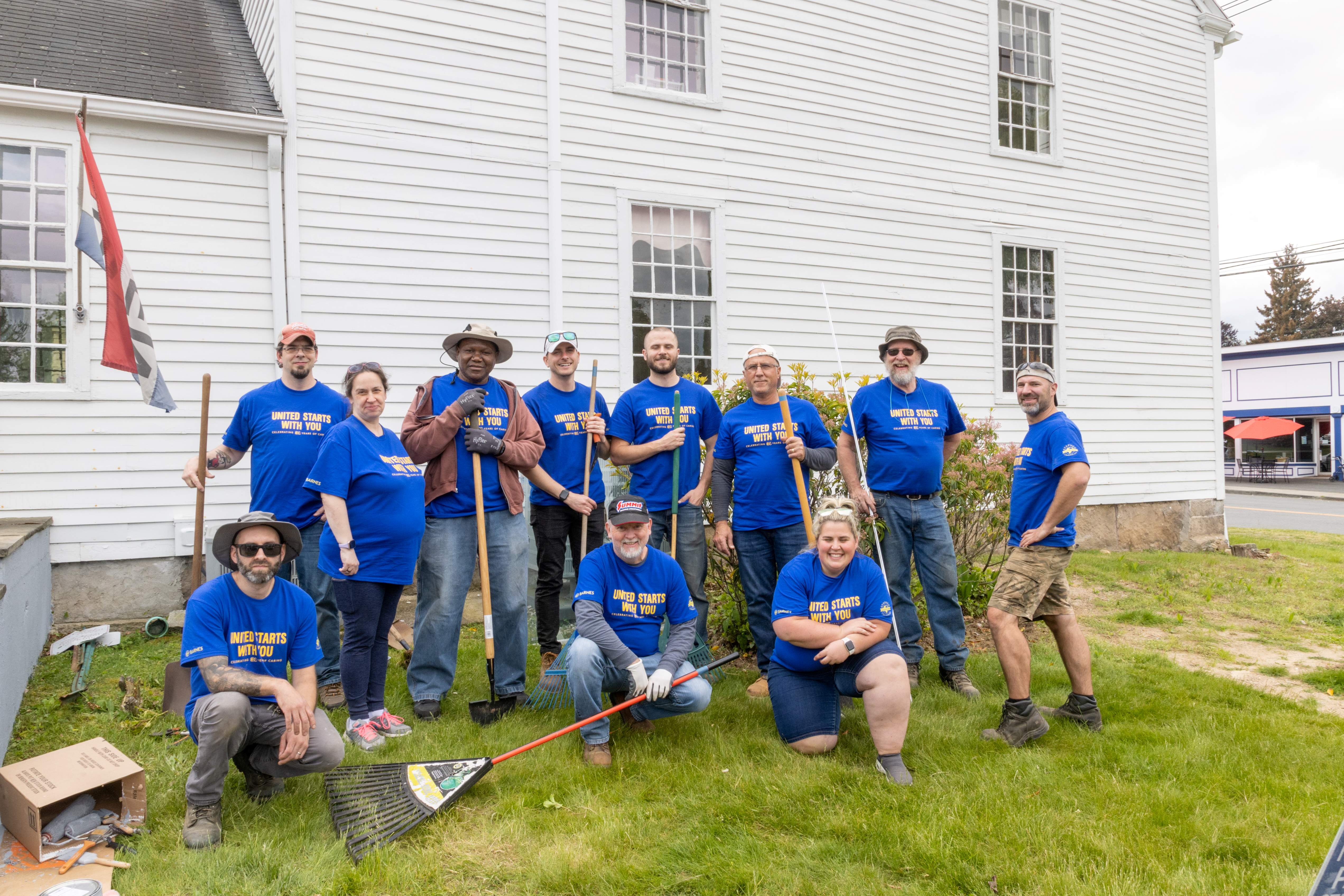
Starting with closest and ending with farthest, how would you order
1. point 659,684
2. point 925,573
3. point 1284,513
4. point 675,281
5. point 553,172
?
point 659,684, point 925,573, point 553,172, point 675,281, point 1284,513

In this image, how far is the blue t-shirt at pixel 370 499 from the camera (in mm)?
4004

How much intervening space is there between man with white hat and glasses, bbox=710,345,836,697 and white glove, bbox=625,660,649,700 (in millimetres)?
1162

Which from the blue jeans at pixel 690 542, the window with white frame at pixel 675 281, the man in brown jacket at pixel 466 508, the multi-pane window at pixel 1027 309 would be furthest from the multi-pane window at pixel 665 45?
the blue jeans at pixel 690 542

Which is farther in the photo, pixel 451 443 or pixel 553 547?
pixel 553 547

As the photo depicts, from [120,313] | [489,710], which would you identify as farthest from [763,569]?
[120,313]

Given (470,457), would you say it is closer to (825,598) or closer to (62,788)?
(825,598)

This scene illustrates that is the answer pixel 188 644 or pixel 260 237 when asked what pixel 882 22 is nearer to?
pixel 260 237

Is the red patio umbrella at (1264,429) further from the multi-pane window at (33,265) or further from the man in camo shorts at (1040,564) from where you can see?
the multi-pane window at (33,265)

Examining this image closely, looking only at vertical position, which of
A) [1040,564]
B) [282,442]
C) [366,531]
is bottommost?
[1040,564]

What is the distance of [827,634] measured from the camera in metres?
3.87

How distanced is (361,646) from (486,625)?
0.62 m

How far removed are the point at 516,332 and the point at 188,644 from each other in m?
4.97

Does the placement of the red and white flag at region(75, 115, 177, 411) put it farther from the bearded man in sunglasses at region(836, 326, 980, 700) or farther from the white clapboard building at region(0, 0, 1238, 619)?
the bearded man in sunglasses at region(836, 326, 980, 700)

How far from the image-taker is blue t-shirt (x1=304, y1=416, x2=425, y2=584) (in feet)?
13.1
